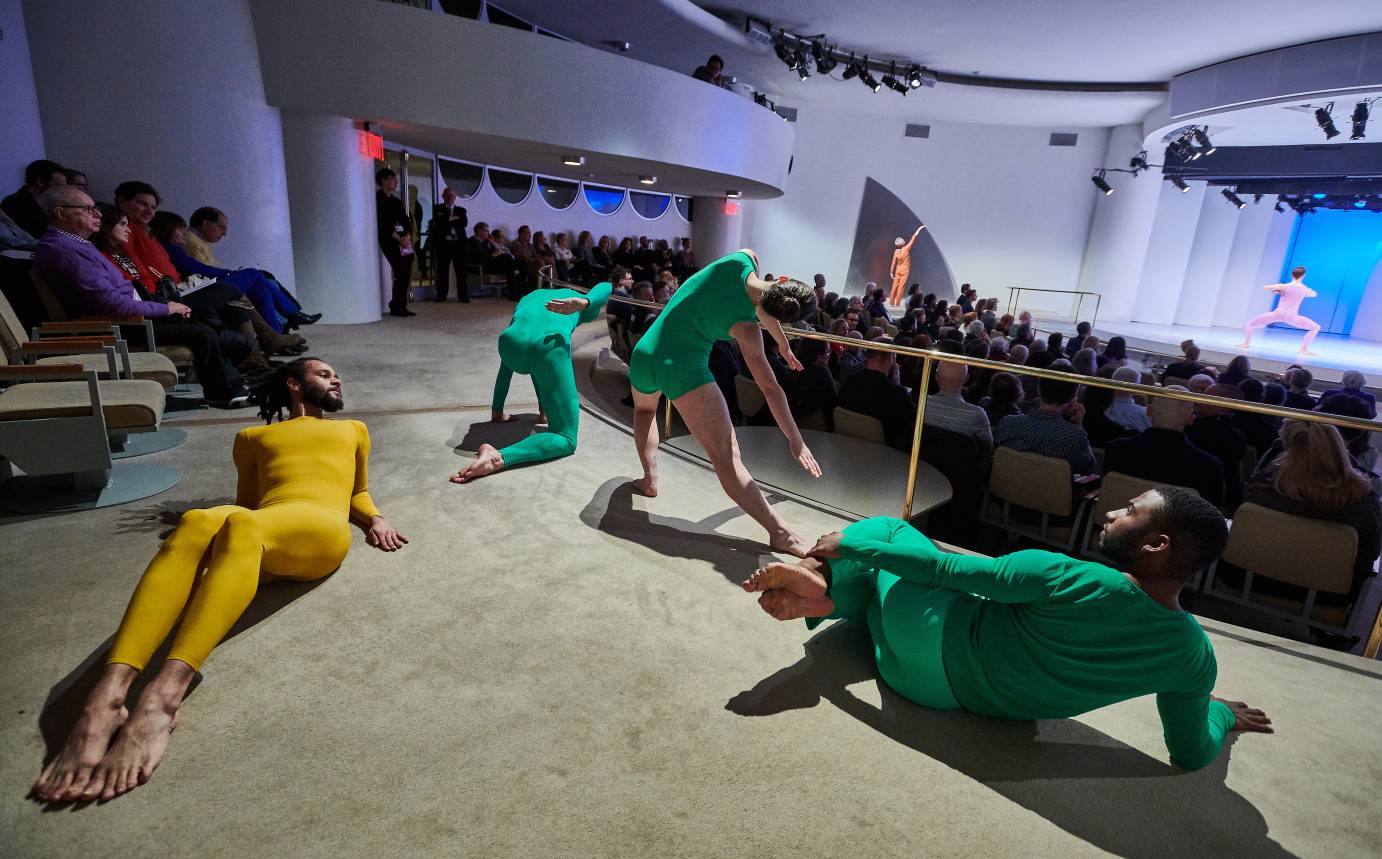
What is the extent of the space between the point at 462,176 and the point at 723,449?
11218 millimetres

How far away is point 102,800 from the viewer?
1.42 meters

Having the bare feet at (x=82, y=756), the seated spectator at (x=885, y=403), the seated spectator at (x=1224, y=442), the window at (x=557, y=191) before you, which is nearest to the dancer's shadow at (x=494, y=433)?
the seated spectator at (x=885, y=403)

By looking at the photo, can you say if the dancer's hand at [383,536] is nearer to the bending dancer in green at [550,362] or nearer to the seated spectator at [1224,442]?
the bending dancer in green at [550,362]

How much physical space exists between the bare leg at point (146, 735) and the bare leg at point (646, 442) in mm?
1902

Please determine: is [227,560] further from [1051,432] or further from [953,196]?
[953,196]

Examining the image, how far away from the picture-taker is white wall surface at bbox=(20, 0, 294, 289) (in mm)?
5168

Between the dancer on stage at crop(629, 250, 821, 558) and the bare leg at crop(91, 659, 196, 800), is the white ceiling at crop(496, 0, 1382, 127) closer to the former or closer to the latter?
the dancer on stage at crop(629, 250, 821, 558)

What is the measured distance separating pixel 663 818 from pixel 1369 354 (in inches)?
718

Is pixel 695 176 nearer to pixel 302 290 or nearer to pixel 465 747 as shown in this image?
pixel 302 290

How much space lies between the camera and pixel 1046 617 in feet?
5.21

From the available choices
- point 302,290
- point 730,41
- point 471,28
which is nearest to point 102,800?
point 302,290

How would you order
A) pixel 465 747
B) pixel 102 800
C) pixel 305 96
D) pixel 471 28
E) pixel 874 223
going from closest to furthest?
pixel 102 800 < pixel 465 747 < pixel 305 96 < pixel 471 28 < pixel 874 223

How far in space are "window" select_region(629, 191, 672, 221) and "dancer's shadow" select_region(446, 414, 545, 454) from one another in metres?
12.4

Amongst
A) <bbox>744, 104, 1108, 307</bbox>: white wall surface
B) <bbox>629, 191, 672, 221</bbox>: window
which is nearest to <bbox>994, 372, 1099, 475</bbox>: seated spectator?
<bbox>629, 191, 672, 221</bbox>: window
